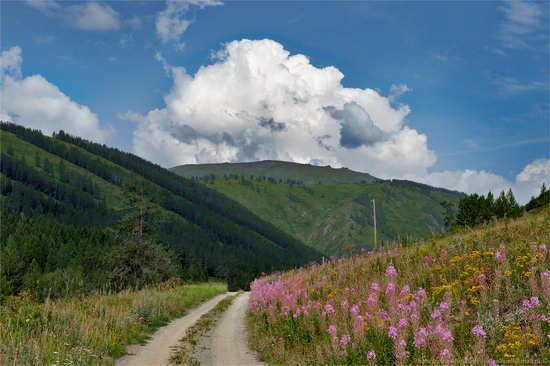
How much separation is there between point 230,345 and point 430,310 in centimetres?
827

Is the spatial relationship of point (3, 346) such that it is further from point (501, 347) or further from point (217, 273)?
point (217, 273)

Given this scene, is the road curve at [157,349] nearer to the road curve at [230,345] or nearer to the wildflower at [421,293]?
the road curve at [230,345]

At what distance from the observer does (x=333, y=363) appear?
30.3ft

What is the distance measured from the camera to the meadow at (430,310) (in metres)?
7.54

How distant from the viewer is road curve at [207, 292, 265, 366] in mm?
12898

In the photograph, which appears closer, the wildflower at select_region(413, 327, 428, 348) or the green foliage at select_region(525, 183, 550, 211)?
the wildflower at select_region(413, 327, 428, 348)

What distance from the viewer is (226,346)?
15.3 m

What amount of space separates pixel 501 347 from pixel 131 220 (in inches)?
1748

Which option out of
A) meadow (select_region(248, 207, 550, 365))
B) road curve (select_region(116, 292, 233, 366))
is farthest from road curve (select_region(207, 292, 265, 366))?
road curve (select_region(116, 292, 233, 366))

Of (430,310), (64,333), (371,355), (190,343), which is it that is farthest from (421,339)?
(190,343)

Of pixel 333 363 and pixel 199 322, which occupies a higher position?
pixel 333 363

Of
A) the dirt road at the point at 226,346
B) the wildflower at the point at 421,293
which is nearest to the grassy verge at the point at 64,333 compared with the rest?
the dirt road at the point at 226,346

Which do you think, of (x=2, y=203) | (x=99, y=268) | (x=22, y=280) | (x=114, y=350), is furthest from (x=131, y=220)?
(x=2, y=203)

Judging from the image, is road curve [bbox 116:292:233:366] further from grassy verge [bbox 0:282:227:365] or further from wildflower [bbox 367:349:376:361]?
wildflower [bbox 367:349:376:361]
